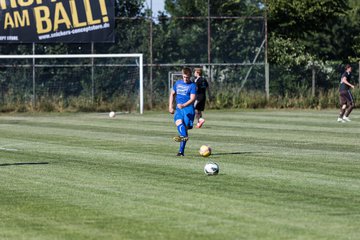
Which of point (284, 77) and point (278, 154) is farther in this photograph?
point (284, 77)

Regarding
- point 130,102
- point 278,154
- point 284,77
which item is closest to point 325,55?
point 284,77

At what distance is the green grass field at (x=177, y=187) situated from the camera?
1067cm

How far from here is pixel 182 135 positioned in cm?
2083

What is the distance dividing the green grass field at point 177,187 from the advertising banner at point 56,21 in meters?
18.2

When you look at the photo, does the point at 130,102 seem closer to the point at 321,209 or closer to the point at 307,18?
the point at 307,18

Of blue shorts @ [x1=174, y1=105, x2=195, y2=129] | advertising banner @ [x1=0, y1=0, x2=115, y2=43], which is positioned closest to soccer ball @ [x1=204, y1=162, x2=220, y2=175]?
blue shorts @ [x1=174, y1=105, x2=195, y2=129]

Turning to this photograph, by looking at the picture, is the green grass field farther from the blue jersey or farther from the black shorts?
the black shorts

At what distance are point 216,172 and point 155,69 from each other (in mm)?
32209

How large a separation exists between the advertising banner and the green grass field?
1819 cm

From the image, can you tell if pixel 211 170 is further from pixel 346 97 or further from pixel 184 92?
pixel 346 97

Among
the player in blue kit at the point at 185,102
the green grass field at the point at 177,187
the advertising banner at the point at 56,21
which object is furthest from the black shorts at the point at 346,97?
the player in blue kit at the point at 185,102

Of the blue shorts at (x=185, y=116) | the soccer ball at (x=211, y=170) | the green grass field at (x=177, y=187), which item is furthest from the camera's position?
the blue shorts at (x=185, y=116)

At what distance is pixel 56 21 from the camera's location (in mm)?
46375

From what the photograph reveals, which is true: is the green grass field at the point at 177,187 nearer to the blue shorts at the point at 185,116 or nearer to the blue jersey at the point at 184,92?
the blue shorts at the point at 185,116
